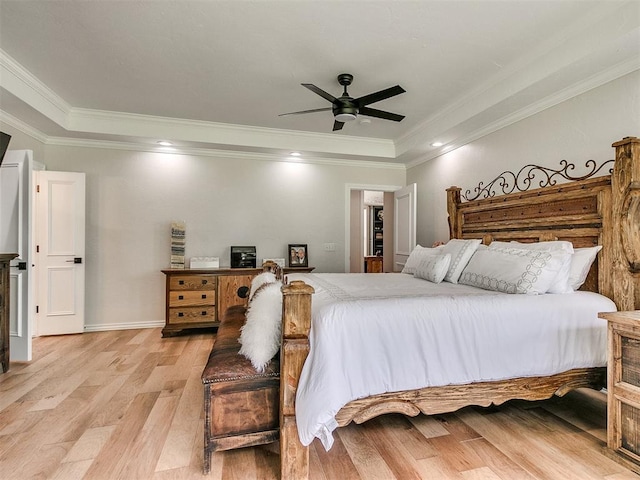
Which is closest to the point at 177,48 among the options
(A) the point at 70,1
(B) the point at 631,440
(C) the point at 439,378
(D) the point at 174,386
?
(A) the point at 70,1

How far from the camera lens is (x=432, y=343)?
1771 millimetres

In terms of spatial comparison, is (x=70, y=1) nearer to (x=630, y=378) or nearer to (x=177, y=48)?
(x=177, y=48)

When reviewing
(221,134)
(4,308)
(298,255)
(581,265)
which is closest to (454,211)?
(581,265)

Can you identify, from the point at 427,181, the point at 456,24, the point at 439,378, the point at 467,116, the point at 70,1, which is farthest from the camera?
the point at 427,181

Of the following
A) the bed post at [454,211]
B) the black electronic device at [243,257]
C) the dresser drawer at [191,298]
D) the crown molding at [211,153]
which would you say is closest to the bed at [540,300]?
the bed post at [454,211]

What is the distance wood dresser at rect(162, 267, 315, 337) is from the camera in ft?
13.0

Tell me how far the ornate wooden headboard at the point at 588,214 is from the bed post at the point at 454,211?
10.3 inches

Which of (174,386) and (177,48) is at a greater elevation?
(177,48)

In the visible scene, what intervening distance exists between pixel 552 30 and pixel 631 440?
258cm

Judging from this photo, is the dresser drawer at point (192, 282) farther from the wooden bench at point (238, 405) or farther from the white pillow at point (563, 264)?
the white pillow at point (563, 264)

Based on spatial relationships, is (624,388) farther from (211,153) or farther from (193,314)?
(211,153)

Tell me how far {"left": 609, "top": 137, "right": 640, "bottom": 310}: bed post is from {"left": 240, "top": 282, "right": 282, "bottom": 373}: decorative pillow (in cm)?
224

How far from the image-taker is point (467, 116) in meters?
3.37

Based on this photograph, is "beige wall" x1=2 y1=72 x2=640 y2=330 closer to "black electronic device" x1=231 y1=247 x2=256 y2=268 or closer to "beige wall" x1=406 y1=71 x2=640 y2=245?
"beige wall" x1=406 y1=71 x2=640 y2=245
